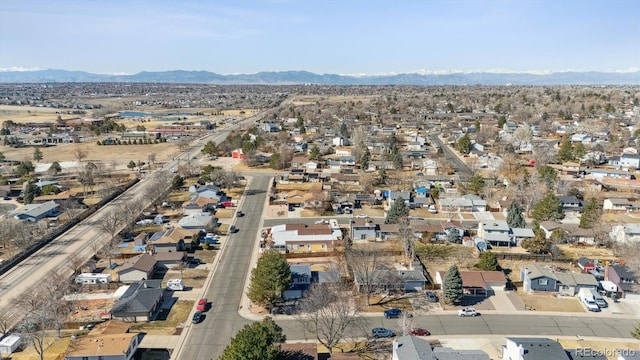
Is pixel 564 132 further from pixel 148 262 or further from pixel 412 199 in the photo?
pixel 148 262

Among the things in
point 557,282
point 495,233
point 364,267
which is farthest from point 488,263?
point 364,267

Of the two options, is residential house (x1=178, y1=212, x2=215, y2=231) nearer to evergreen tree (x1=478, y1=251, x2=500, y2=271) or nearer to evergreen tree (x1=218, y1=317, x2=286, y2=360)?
evergreen tree (x1=218, y1=317, x2=286, y2=360)

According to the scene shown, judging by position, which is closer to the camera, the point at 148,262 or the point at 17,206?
the point at 148,262

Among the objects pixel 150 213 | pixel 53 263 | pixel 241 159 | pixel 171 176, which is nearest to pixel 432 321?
pixel 53 263

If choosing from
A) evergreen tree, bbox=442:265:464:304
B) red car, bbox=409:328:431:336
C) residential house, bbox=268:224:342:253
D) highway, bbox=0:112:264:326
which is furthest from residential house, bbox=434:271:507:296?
highway, bbox=0:112:264:326

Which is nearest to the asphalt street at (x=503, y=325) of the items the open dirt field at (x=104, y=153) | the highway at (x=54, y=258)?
the highway at (x=54, y=258)

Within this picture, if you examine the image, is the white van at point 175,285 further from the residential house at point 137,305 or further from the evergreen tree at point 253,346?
the evergreen tree at point 253,346

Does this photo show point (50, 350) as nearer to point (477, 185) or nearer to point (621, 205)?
point (477, 185)
